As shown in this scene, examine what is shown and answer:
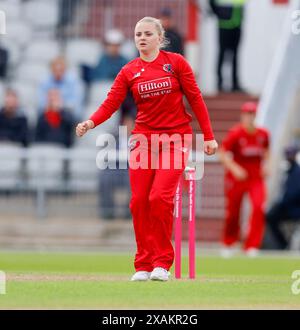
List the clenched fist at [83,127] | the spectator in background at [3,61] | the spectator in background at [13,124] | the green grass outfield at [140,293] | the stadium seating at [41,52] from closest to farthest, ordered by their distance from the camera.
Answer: the green grass outfield at [140,293] < the clenched fist at [83,127] < the spectator in background at [13,124] < the spectator in background at [3,61] < the stadium seating at [41,52]

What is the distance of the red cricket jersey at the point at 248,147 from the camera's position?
2225 centimetres

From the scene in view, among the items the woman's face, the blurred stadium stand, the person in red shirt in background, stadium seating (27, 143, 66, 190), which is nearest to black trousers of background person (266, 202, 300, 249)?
the person in red shirt in background

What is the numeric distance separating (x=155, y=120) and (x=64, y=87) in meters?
13.1

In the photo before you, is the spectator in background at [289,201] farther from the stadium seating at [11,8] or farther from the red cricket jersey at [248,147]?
the stadium seating at [11,8]

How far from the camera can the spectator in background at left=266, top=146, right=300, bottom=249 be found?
907 inches

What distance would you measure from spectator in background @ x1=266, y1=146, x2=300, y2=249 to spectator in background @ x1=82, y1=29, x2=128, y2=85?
13.3 feet

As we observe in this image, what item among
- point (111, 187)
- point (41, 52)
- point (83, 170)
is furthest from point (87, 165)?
point (41, 52)

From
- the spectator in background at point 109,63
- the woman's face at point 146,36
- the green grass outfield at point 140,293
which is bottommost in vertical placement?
the green grass outfield at point 140,293

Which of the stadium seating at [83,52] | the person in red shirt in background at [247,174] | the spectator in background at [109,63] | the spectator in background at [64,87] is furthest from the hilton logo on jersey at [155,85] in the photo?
the stadium seating at [83,52]

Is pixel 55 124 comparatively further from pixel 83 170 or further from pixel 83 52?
pixel 83 52

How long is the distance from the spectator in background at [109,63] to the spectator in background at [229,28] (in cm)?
169
